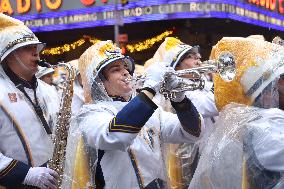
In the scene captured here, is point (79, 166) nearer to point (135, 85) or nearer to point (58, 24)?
point (135, 85)

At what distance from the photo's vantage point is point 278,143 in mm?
2607

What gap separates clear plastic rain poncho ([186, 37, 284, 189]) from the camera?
2646 mm

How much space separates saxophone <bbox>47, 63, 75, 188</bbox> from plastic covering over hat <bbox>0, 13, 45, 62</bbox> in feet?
1.15

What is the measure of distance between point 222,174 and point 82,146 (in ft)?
4.15

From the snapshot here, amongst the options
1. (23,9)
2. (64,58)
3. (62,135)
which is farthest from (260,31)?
(62,135)

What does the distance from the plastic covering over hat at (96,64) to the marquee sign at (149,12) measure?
807cm

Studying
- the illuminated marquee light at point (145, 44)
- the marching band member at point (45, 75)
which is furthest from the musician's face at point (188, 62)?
the illuminated marquee light at point (145, 44)

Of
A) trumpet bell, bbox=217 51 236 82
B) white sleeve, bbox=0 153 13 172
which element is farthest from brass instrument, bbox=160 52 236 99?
white sleeve, bbox=0 153 13 172

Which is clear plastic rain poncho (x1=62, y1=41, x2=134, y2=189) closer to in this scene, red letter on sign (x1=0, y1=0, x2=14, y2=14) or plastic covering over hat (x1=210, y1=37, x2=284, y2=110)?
plastic covering over hat (x1=210, y1=37, x2=284, y2=110)

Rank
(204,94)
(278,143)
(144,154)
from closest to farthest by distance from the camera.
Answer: (278,143)
(144,154)
(204,94)

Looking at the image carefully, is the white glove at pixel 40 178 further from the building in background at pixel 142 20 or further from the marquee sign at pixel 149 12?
the building in background at pixel 142 20

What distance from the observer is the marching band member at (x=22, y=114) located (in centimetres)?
381

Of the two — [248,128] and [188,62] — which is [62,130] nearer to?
[248,128]

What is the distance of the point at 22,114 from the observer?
4.04 m
